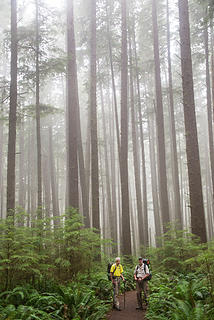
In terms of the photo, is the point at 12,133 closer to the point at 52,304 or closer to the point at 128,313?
the point at 52,304

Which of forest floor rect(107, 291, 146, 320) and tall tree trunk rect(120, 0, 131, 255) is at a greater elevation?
tall tree trunk rect(120, 0, 131, 255)

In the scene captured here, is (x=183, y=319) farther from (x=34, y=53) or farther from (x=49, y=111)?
(x=34, y=53)

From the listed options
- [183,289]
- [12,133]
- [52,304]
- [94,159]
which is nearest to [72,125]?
[94,159]

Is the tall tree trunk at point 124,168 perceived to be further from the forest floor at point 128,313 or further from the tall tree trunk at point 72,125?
the forest floor at point 128,313

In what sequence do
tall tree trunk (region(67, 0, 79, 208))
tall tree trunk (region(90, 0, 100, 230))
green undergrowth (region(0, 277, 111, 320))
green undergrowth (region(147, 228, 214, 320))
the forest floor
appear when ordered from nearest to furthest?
1. green undergrowth (region(147, 228, 214, 320))
2. green undergrowth (region(0, 277, 111, 320))
3. the forest floor
4. tall tree trunk (region(67, 0, 79, 208))
5. tall tree trunk (region(90, 0, 100, 230))

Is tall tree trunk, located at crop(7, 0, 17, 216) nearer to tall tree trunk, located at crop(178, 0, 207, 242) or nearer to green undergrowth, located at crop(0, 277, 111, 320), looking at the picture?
green undergrowth, located at crop(0, 277, 111, 320)

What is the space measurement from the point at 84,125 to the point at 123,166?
17512 millimetres

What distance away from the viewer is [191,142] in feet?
34.1

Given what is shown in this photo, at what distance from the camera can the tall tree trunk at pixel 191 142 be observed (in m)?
9.83

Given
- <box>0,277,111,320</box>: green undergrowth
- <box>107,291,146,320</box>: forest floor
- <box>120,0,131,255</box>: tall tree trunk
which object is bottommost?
<box>107,291,146,320</box>: forest floor

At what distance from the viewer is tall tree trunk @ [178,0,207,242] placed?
32.2 ft

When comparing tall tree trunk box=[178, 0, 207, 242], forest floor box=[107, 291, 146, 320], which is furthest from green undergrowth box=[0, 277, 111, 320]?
tall tree trunk box=[178, 0, 207, 242]

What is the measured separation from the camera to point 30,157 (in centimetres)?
2678

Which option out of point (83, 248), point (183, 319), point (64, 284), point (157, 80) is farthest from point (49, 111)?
point (183, 319)
